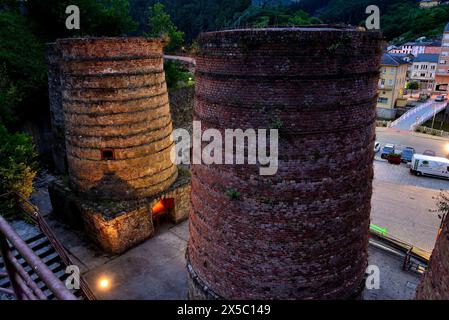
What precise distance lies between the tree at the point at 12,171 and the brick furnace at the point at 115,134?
182cm

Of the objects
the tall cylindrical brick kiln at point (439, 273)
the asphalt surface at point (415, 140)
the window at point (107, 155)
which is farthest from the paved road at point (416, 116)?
the tall cylindrical brick kiln at point (439, 273)

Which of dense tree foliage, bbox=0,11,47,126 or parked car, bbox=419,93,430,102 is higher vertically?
dense tree foliage, bbox=0,11,47,126

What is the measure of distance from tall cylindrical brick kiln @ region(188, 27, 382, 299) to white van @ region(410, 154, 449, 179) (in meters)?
21.6

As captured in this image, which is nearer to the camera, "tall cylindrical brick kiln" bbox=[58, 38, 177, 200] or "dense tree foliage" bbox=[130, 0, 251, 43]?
"tall cylindrical brick kiln" bbox=[58, 38, 177, 200]

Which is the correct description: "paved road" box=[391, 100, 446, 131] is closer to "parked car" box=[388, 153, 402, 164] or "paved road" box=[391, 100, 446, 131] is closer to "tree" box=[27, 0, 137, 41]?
"parked car" box=[388, 153, 402, 164]

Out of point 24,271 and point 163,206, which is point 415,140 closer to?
point 163,206

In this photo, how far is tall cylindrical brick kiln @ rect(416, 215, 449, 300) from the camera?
533cm

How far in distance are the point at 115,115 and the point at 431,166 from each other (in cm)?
2459

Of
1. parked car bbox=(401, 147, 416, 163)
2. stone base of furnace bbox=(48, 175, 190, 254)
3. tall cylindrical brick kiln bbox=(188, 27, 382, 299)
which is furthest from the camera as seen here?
parked car bbox=(401, 147, 416, 163)

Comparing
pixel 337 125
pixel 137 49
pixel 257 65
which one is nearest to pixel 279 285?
pixel 337 125

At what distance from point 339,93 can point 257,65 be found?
67.6 inches

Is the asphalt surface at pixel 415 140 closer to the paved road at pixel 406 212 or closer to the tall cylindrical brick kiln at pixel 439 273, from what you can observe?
the paved road at pixel 406 212

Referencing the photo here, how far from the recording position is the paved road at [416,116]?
4122cm

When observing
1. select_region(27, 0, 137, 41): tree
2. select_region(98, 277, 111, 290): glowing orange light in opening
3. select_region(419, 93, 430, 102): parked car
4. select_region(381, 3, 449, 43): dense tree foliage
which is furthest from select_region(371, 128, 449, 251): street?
select_region(381, 3, 449, 43): dense tree foliage
